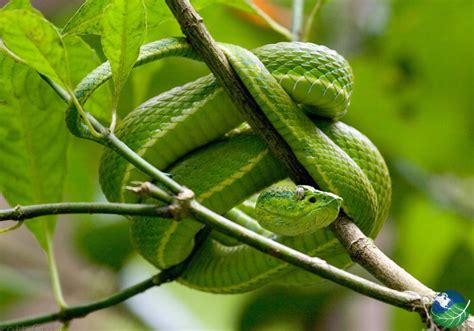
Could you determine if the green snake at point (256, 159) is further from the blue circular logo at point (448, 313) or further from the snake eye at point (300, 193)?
the blue circular logo at point (448, 313)

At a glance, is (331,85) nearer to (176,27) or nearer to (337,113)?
(337,113)

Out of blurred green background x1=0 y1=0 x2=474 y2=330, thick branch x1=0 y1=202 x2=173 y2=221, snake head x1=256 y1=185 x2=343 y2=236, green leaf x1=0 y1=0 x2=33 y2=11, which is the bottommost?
blurred green background x1=0 y1=0 x2=474 y2=330

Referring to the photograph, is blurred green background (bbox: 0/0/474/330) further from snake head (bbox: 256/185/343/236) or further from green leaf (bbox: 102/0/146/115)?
green leaf (bbox: 102/0/146/115)

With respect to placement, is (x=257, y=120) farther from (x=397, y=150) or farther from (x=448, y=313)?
(x=397, y=150)

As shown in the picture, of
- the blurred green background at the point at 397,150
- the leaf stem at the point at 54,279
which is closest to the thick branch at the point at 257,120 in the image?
the leaf stem at the point at 54,279

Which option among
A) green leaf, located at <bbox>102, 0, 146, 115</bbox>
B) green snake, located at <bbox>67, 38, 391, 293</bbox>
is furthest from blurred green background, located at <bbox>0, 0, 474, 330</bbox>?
green leaf, located at <bbox>102, 0, 146, 115</bbox>

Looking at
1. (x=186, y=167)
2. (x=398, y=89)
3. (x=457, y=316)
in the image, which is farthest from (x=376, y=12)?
(x=457, y=316)

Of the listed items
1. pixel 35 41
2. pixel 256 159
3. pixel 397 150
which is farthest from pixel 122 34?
pixel 397 150
